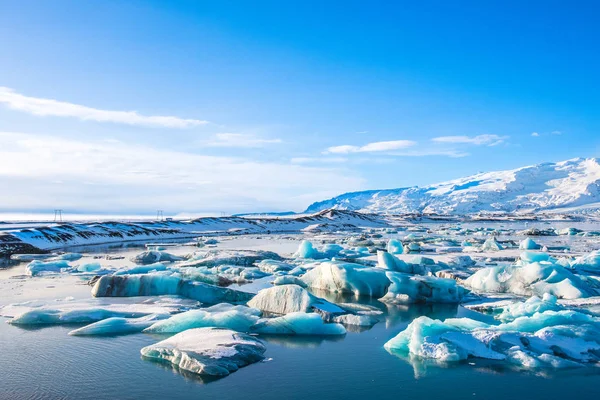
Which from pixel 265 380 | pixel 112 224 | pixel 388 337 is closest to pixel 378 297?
pixel 388 337

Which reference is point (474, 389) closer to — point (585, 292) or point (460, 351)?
point (460, 351)

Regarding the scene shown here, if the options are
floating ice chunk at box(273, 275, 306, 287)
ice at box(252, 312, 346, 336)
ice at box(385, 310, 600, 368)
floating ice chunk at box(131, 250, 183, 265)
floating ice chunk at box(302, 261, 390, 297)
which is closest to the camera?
ice at box(385, 310, 600, 368)

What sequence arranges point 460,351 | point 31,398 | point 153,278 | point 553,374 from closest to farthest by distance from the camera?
point 31,398
point 553,374
point 460,351
point 153,278

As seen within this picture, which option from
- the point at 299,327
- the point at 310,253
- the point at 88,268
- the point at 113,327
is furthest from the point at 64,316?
the point at 310,253

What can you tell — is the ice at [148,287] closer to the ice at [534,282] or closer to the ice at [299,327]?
the ice at [299,327]

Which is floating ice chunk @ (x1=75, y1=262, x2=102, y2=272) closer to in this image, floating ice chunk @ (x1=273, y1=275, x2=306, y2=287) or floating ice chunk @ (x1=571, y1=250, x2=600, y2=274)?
floating ice chunk @ (x1=273, y1=275, x2=306, y2=287)

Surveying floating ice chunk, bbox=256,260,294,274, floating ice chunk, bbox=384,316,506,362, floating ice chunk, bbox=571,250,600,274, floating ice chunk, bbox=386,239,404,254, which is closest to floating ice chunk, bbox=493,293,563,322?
floating ice chunk, bbox=384,316,506,362
